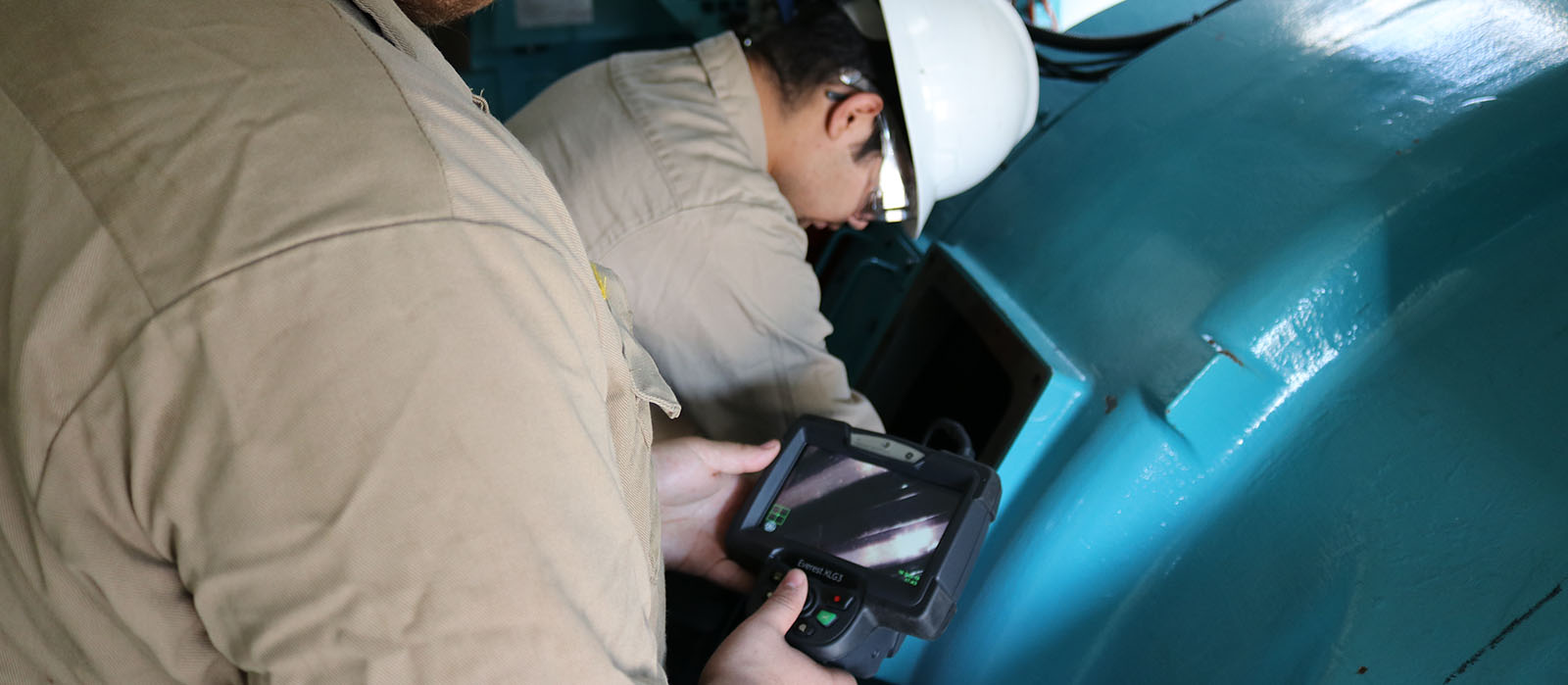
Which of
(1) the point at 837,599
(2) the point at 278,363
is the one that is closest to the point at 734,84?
(1) the point at 837,599

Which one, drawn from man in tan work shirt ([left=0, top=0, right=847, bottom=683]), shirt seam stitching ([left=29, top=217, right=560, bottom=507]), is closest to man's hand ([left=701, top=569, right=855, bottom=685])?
man in tan work shirt ([left=0, top=0, right=847, bottom=683])

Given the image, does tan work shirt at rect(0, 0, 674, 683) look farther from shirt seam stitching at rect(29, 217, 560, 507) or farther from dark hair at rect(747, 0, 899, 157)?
dark hair at rect(747, 0, 899, 157)

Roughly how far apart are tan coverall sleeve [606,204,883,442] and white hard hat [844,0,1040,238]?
0.26 metres

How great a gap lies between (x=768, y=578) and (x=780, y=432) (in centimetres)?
44

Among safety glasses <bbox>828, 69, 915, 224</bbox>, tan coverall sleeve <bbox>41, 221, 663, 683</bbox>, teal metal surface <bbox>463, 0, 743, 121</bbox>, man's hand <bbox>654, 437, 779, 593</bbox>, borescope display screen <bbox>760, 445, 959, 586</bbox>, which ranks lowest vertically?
teal metal surface <bbox>463, 0, 743, 121</bbox>

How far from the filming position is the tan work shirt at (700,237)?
5.07 ft

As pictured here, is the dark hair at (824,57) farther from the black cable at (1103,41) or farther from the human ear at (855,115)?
the black cable at (1103,41)

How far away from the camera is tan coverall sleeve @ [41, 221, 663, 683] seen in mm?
521

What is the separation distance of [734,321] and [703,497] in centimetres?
28

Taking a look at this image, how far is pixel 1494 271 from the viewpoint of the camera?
3.70ft

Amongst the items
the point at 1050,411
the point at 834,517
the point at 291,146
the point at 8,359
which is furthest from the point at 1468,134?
the point at 8,359

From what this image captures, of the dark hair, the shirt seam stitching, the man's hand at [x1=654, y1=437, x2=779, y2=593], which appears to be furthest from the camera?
the dark hair

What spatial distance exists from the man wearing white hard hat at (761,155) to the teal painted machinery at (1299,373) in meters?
0.23

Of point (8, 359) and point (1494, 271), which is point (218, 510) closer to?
point (8, 359)
